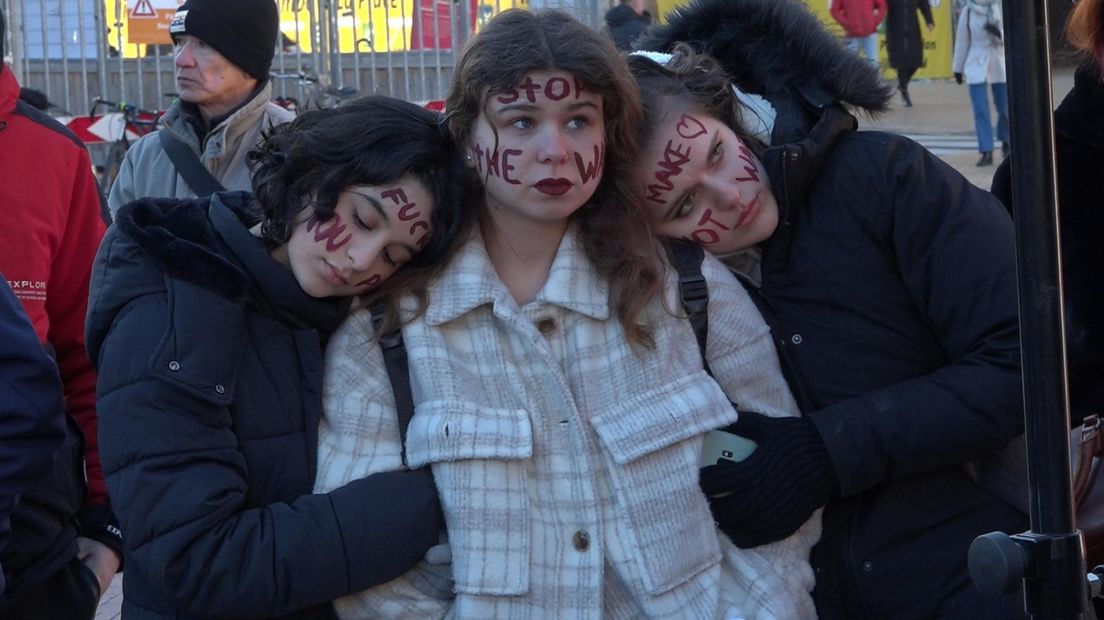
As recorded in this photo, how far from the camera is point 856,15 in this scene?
12.8 meters

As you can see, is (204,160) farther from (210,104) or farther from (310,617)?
(310,617)

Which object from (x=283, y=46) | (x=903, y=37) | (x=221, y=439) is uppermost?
(x=903, y=37)

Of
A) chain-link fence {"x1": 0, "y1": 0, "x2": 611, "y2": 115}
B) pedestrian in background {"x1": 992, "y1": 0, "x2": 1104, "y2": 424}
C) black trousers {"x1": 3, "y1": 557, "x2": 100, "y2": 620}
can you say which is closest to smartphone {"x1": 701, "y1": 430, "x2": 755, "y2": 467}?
pedestrian in background {"x1": 992, "y1": 0, "x2": 1104, "y2": 424}

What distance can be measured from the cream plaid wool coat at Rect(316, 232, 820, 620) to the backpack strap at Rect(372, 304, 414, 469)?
0.04ft

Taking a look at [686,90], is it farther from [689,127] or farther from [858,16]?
[858,16]

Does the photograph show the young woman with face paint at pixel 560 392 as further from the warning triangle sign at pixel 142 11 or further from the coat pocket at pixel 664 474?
the warning triangle sign at pixel 142 11

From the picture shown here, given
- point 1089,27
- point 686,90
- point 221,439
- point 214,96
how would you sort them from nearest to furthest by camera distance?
1. point 221,439
2. point 686,90
3. point 1089,27
4. point 214,96

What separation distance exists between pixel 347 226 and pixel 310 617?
63 cm

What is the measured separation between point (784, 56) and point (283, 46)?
8.99 m

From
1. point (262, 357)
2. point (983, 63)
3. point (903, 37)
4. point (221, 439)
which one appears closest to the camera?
point (221, 439)

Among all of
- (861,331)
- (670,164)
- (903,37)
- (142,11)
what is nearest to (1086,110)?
(861,331)

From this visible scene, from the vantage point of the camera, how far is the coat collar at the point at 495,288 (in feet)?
7.38

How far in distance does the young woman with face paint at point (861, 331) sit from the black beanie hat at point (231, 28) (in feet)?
7.95

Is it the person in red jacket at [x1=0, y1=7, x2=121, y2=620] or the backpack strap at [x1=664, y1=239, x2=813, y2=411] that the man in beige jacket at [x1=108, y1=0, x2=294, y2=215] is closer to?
the person in red jacket at [x1=0, y1=7, x2=121, y2=620]
